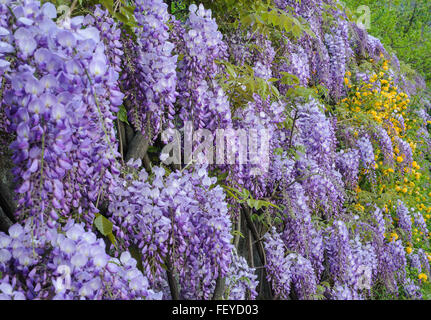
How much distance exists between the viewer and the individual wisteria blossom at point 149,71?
1.81 metres

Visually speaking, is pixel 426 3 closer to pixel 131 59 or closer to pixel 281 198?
pixel 281 198

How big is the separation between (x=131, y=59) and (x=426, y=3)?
9.94 metres

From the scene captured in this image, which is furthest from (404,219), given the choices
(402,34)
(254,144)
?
(402,34)

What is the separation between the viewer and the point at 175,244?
5.74 ft

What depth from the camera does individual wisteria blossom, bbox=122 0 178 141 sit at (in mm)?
1812

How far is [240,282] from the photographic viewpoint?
257 centimetres

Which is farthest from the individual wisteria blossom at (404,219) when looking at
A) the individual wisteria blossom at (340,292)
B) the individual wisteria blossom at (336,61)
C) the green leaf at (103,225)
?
the green leaf at (103,225)

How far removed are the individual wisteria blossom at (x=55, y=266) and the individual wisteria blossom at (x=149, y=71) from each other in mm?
637

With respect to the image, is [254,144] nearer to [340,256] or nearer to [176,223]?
[176,223]

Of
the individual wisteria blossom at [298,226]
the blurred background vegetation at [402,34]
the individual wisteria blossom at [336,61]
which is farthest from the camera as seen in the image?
the blurred background vegetation at [402,34]

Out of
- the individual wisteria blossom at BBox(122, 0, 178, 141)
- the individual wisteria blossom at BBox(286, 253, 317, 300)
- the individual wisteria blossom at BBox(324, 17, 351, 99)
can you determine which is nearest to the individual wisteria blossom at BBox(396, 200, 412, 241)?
the individual wisteria blossom at BBox(324, 17, 351, 99)

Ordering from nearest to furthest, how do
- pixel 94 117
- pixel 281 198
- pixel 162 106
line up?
pixel 94 117, pixel 162 106, pixel 281 198

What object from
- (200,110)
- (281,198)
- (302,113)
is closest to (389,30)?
(302,113)

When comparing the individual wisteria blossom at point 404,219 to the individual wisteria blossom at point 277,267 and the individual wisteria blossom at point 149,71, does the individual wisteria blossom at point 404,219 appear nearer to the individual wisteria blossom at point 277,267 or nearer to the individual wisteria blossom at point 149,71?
the individual wisteria blossom at point 277,267
